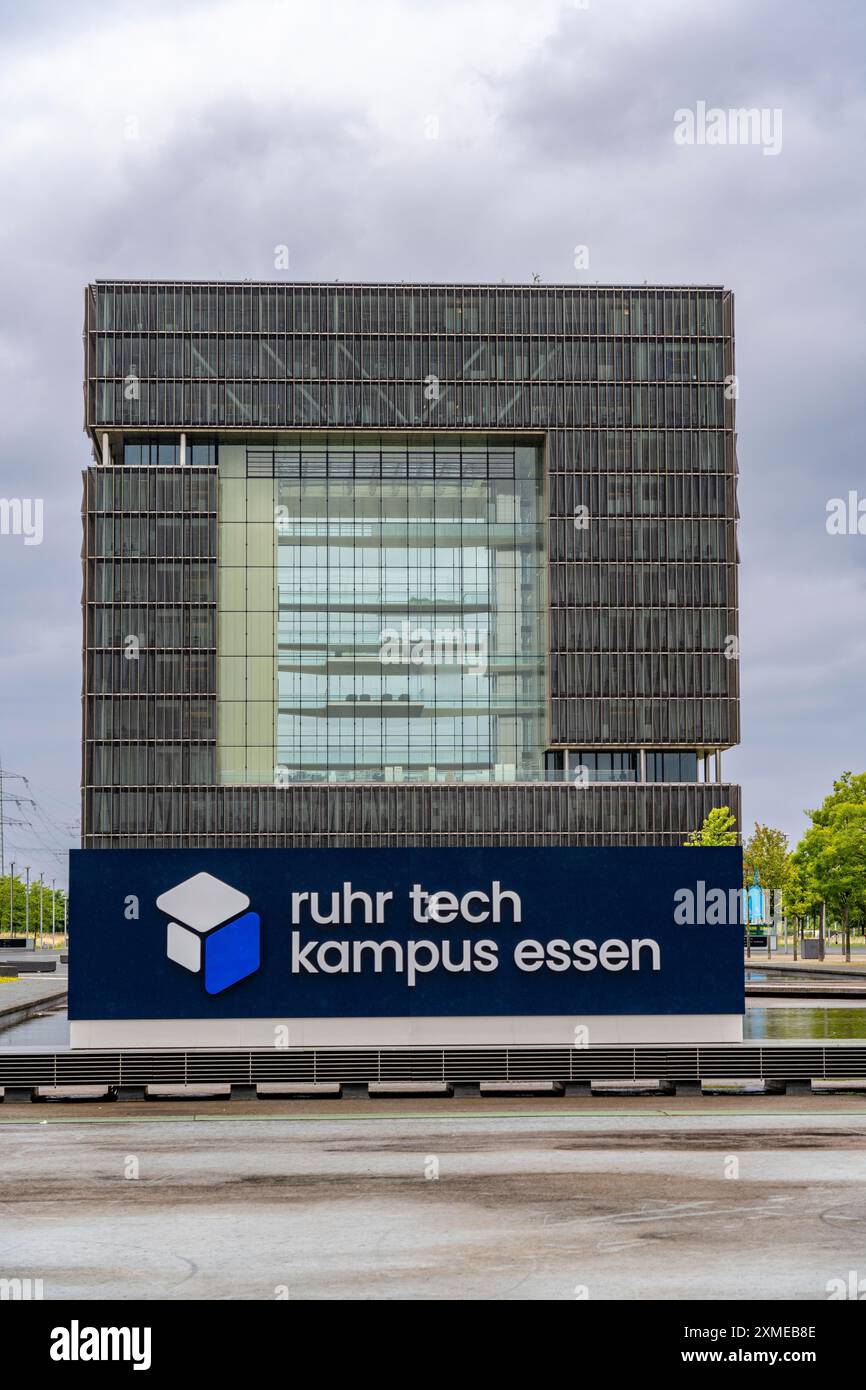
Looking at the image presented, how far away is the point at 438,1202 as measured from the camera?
1583 cm

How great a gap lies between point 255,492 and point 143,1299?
3756 inches

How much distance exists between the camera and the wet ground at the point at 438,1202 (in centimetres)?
1228

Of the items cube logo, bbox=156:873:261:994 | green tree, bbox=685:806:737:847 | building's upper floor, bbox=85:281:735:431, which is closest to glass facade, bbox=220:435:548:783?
building's upper floor, bbox=85:281:735:431

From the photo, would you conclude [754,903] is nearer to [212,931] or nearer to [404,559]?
[404,559]

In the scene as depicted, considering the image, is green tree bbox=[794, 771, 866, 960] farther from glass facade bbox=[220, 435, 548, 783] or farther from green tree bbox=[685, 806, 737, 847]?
glass facade bbox=[220, 435, 548, 783]

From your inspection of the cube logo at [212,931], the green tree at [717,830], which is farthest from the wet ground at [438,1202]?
the green tree at [717,830]

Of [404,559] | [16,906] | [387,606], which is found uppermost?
[404,559]

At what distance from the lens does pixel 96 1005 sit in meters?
27.0

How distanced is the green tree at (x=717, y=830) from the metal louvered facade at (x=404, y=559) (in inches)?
125

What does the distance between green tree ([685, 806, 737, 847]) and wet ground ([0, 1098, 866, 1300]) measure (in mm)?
66967

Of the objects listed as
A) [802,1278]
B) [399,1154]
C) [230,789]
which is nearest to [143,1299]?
[802,1278]

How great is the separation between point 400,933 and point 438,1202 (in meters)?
11.7

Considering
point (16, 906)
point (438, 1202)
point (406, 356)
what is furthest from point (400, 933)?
point (16, 906)
